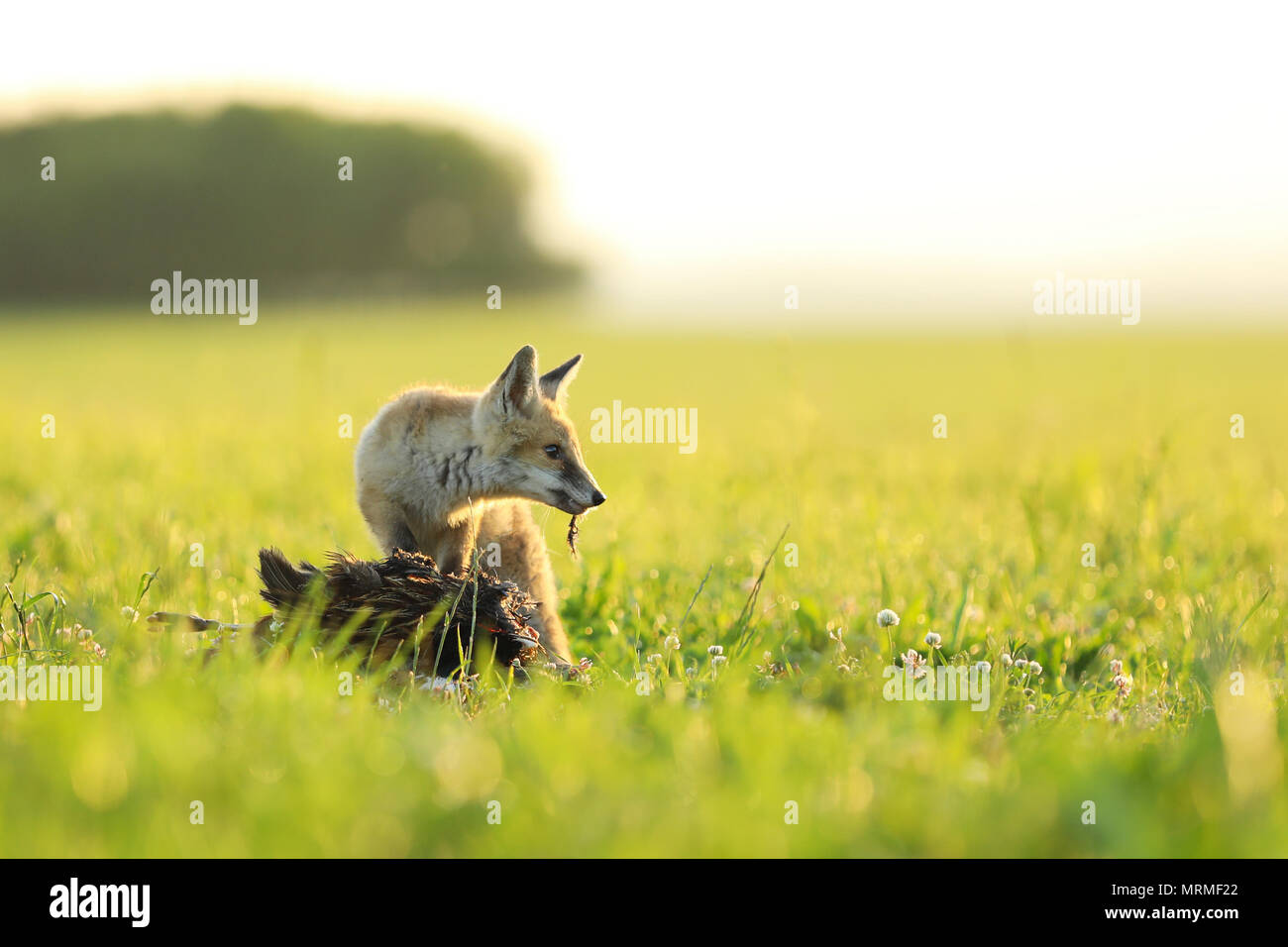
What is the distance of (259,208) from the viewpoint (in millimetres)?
46188

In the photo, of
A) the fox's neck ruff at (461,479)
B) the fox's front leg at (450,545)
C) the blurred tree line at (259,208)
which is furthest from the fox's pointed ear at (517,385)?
the blurred tree line at (259,208)

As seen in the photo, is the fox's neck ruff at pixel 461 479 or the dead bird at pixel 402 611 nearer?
the dead bird at pixel 402 611

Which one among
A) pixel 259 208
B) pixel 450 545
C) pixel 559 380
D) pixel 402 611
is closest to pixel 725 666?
pixel 402 611

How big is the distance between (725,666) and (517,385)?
1935mm

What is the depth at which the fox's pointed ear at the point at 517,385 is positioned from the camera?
5484 mm

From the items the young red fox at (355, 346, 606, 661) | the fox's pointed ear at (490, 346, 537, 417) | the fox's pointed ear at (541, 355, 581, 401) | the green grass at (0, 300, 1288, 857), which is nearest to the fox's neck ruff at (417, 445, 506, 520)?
the young red fox at (355, 346, 606, 661)

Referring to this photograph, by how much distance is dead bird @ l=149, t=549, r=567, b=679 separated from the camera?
14.1 ft

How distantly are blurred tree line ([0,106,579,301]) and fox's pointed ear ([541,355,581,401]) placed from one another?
40815 mm

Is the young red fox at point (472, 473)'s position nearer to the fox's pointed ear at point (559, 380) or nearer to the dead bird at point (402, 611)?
the fox's pointed ear at point (559, 380)

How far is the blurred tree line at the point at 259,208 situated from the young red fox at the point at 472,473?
41248 mm

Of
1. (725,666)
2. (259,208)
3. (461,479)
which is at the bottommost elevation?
(725,666)

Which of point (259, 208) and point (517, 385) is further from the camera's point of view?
point (259, 208)

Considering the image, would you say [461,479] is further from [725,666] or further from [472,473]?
[725,666]

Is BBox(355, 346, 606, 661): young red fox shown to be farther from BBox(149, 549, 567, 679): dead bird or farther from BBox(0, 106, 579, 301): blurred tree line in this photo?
BBox(0, 106, 579, 301): blurred tree line
